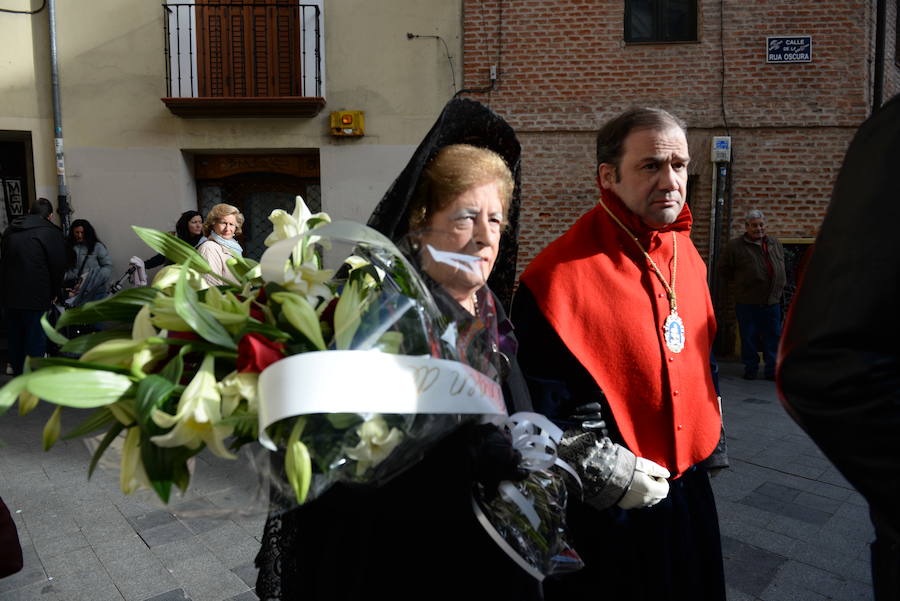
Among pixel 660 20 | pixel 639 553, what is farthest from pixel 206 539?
pixel 660 20

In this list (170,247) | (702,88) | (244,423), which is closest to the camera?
(244,423)

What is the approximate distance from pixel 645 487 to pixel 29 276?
7.05 metres

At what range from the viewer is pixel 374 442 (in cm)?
99

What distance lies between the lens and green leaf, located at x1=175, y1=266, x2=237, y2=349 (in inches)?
38.2

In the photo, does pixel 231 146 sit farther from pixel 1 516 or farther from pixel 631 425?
pixel 631 425

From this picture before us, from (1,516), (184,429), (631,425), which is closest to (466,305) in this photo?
(184,429)

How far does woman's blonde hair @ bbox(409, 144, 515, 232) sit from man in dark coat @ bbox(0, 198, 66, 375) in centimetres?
676

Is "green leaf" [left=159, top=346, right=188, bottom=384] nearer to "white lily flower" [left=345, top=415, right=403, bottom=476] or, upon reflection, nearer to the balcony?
"white lily flower" [left=345, top=415, right=403, bottom=476]

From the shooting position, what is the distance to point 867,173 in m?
0.95

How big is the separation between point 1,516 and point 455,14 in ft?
27.5

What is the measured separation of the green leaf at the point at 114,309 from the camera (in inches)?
42.8

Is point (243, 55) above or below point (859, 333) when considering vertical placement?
above

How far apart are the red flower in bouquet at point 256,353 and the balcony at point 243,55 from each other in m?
8.64

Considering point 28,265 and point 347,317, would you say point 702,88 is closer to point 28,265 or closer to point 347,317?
point 28,265
